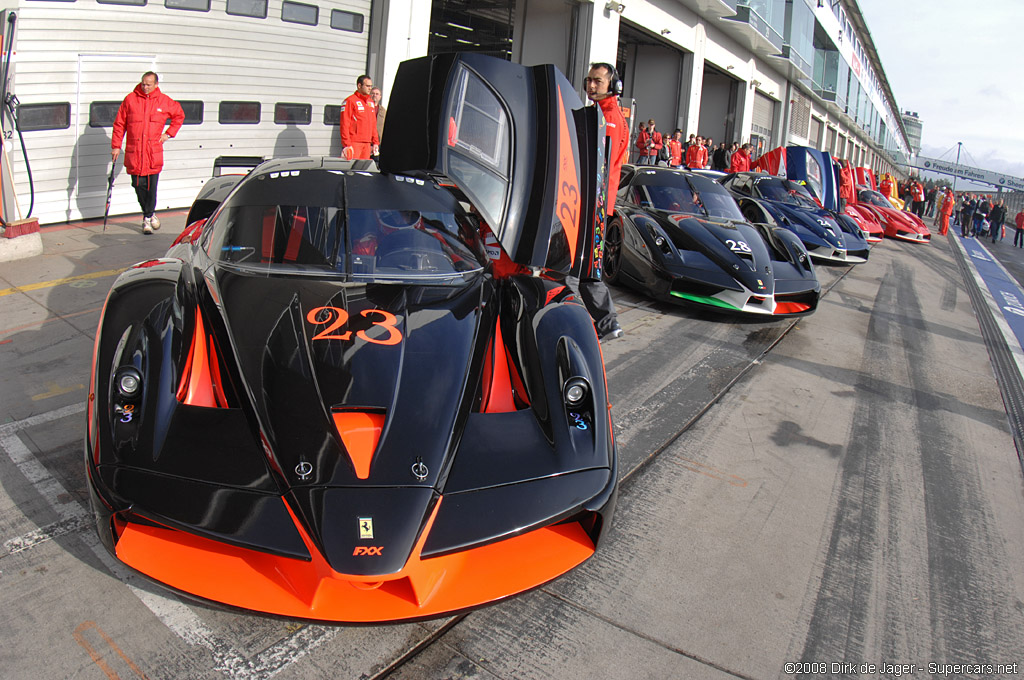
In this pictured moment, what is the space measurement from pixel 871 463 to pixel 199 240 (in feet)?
11.7

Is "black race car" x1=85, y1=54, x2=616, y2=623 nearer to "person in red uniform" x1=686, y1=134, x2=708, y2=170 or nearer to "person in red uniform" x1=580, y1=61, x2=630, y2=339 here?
"person in red uniform" x1=580, y1=61, x2=630, y2=339

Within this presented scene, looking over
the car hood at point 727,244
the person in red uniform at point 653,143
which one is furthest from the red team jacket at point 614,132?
the person in red uniform at point 653,143

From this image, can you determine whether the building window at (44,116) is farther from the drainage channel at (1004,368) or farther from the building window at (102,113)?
the drainage channel at (1004,368)

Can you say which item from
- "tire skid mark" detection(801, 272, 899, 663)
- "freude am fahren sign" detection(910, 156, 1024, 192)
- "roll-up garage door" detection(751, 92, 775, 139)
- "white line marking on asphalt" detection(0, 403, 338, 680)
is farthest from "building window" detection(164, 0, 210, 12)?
"freude am fahren sign" detection(910, 156, 1024, 192)

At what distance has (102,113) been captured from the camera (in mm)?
7504

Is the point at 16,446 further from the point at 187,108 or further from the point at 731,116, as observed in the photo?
the point at 731,116

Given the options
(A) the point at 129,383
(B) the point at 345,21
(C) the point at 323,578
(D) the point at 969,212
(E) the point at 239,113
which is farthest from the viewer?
(D) the point at 969,212

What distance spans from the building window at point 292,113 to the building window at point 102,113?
83.3 inches

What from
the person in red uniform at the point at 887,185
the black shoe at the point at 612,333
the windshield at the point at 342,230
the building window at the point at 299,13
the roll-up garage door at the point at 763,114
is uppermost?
the roll-up garage door at the point at 763,114

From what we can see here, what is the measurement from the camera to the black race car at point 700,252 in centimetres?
595

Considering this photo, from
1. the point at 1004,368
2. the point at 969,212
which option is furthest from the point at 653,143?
the point at 969,212

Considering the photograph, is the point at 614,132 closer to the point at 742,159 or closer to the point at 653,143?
the point at 653,143

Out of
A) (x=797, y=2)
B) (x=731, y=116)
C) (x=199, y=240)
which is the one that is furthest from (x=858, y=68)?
(x=199, y=240)

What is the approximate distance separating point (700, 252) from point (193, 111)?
6197mm
